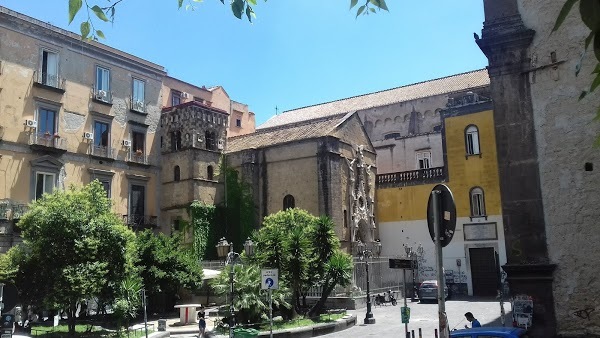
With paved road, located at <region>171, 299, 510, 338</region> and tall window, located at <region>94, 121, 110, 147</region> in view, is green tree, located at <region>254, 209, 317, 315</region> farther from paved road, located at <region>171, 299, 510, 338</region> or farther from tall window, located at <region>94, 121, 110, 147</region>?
tall window, located at <region>94, 121, 110, 147</region>

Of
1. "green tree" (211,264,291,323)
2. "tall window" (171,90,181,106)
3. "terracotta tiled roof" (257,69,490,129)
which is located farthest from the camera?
"terracotta tiled roof" (257,69,490,129)

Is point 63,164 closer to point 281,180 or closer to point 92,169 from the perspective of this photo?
point 92,169

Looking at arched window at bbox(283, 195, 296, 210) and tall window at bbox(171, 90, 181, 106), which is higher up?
tall window at bbox(171, 90, 181, 106)

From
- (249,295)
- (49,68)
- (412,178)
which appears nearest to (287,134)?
(412,178)

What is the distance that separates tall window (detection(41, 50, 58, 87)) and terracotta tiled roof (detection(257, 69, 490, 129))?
2659 centimetres

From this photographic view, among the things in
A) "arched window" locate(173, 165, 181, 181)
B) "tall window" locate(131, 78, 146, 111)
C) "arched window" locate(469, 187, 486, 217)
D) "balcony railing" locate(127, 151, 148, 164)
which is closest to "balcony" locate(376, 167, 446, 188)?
"arched window" locate(469, 187, 486, 217)

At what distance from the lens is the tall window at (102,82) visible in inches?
1272

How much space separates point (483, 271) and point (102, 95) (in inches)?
983

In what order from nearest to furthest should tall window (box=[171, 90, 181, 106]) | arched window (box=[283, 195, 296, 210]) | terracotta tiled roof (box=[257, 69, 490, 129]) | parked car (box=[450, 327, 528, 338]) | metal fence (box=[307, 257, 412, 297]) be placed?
parked car (box=[450, 327, 528, 338]), metal fence (box=[307, 257, 412, 297]), arched window (box=[283, 195, 296, 210]), tall window (box=[171, 90, 181, 106]), terracotta tiled roof (box=[257, 69, 490, 129])

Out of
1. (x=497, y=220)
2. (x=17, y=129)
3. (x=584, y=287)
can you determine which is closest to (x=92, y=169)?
(x=17, y=129)

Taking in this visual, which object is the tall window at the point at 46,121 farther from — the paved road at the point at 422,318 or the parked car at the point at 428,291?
the parked car at the point at 428,291

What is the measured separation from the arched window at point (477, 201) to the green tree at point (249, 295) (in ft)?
53.2

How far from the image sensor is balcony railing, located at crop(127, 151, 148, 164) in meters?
33.8

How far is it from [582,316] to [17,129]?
87.7ft
